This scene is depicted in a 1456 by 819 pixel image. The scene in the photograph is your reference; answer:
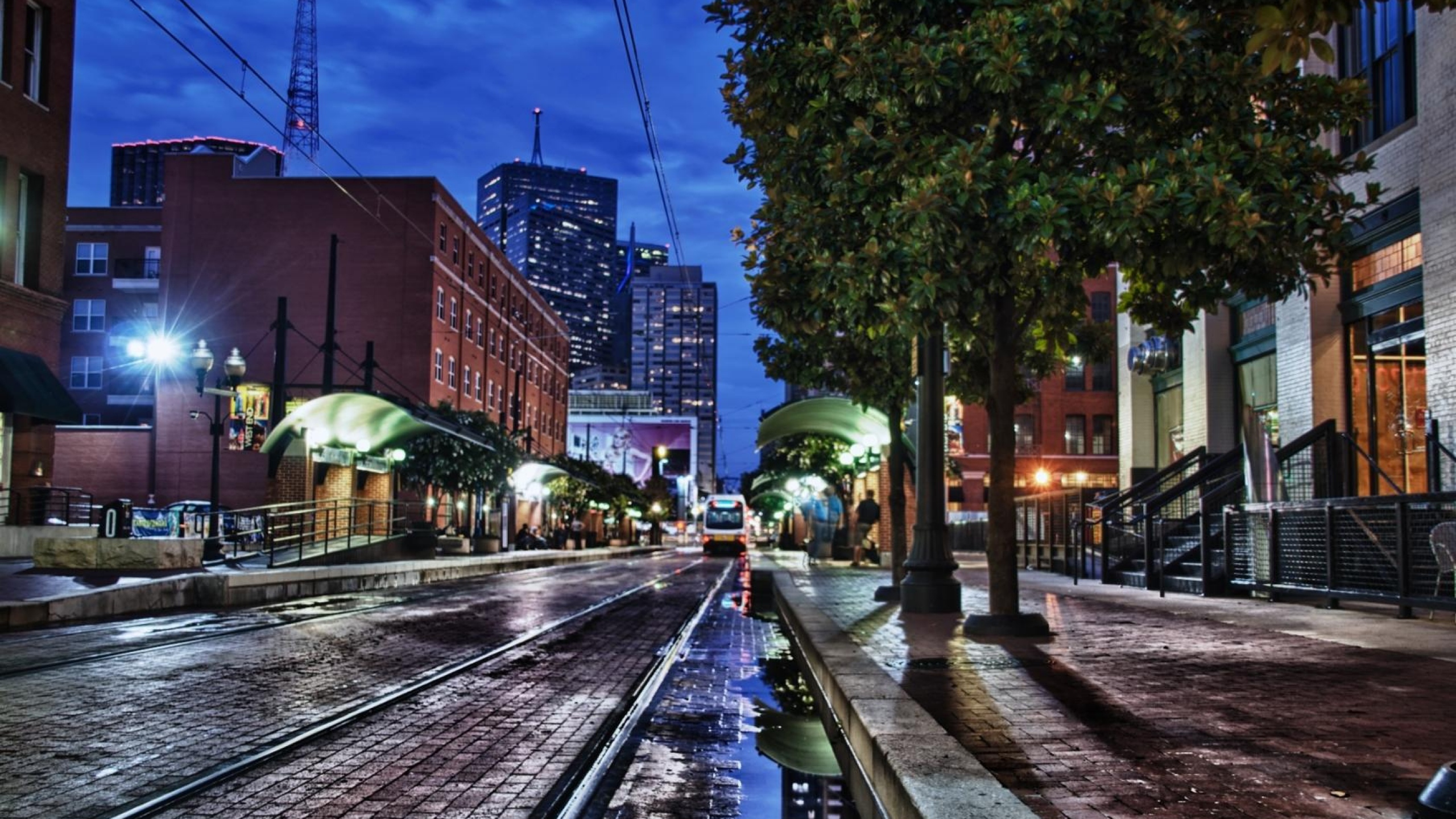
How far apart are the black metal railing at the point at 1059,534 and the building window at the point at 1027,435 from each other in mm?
29196

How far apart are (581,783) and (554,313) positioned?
3654 inches

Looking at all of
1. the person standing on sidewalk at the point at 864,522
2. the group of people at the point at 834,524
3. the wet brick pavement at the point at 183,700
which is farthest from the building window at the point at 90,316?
the wet brick pavement at the point at 183,700

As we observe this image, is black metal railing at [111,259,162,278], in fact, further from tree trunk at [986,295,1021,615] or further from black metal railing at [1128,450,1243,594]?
tree trunk at [986,295,1021,615]

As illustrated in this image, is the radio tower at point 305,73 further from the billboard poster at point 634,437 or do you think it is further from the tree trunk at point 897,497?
the tree trunk at point 897,497

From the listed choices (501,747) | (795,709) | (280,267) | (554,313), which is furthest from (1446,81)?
(554,313)

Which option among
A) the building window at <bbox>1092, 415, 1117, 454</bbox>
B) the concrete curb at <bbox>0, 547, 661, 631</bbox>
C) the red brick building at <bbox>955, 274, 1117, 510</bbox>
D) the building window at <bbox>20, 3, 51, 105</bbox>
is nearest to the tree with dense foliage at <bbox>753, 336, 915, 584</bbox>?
the concrete curb at <bbox>0, 547, 661, 631</bbox>

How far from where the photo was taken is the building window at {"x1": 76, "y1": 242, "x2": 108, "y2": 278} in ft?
216

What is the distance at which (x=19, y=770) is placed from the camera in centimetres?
593

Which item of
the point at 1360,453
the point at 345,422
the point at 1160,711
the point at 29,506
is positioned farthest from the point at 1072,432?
the point at 1160,711

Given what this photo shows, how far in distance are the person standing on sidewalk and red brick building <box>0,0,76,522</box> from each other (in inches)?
765

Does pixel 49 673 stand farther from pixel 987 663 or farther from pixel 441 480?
pixel 441 480

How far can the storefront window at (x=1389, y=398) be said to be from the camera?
16.5m

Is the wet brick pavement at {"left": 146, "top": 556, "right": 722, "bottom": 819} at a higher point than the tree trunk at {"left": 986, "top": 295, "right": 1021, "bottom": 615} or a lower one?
lower

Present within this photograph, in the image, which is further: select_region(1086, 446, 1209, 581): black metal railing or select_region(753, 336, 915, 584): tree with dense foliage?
select_region(1086, 446, 1209, 581): black metal railing
